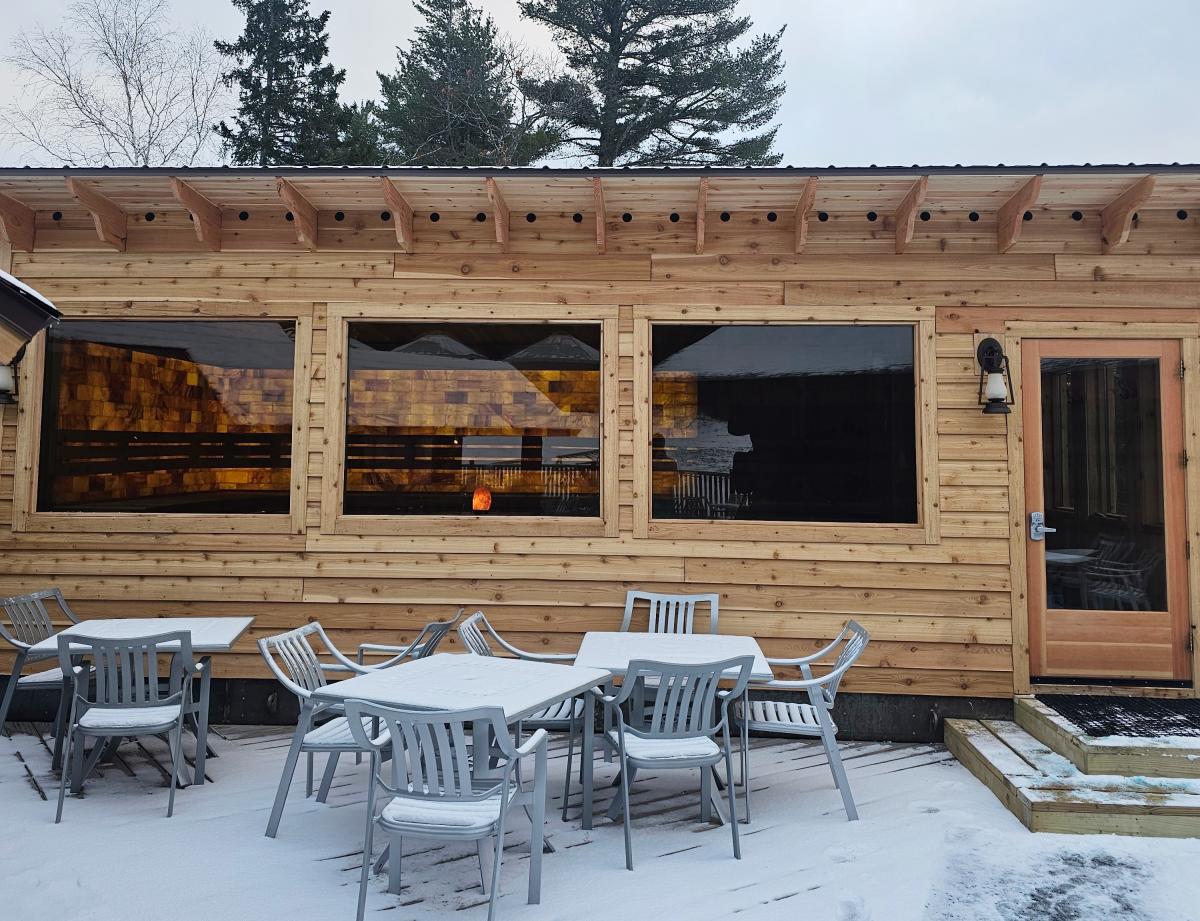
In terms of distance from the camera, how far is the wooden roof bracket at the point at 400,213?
4.96m

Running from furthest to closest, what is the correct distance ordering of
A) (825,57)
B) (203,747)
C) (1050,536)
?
(825,57) < (1050,536) < (203,747)

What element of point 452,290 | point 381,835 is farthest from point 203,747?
point 452,290

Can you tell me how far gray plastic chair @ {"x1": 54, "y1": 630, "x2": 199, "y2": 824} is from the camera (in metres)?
3.77

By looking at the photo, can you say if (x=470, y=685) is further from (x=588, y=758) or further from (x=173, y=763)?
(x=173, y=763)

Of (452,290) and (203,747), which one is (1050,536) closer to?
(452,290)

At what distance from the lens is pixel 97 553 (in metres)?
5.39

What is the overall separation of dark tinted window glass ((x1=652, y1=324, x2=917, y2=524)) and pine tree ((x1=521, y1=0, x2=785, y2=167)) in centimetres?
953

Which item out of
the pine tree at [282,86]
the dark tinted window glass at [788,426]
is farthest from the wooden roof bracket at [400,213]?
the pine tree at [282,86]

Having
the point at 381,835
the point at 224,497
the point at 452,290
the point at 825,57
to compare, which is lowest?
the point at 381,835

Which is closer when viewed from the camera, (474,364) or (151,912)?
(151,912)

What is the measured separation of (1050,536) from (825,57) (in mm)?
36707

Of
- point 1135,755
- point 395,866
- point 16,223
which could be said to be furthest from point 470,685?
point 16,223

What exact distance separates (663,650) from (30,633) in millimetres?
3762

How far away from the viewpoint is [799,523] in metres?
5.21
